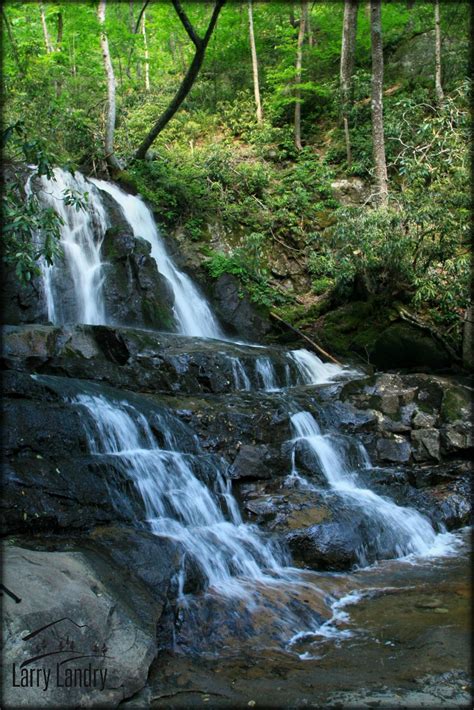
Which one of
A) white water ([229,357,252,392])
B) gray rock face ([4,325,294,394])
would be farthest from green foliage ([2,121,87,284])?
white water ([229,357,252,392])

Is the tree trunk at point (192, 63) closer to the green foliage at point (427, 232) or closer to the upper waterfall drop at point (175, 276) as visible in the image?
the upper waterfall drop at point (175, 276)

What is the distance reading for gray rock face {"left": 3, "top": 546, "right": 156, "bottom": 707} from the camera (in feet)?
11.8

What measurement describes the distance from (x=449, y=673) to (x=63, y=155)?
46.1ft

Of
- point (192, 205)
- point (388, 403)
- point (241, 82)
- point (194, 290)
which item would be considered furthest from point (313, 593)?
point (241, 82)

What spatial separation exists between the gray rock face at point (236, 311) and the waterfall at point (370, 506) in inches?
186

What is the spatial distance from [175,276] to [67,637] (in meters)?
10.7

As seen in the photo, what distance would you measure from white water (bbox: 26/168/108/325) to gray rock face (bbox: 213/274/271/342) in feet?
10.1

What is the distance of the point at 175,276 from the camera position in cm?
1384

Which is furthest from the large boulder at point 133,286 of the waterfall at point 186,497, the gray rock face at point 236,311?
the waterfall at point 186,497

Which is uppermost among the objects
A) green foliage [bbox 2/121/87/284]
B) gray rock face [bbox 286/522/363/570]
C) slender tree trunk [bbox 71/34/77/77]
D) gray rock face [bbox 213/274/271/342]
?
slender tree trunk [bbox 71/34/77/77]

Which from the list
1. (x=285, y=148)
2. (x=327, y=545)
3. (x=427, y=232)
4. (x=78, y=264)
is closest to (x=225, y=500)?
(x=327, y=545)

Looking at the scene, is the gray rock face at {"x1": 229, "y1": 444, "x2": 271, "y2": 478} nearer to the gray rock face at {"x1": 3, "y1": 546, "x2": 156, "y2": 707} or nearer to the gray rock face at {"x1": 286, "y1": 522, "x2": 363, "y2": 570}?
the gray rock face at {"x1": 286, "y1": 522, "x2": 363, "y2": 570}

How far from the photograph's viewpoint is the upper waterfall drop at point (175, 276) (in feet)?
42.2

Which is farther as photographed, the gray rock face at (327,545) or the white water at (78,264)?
the white water at (78,264)
